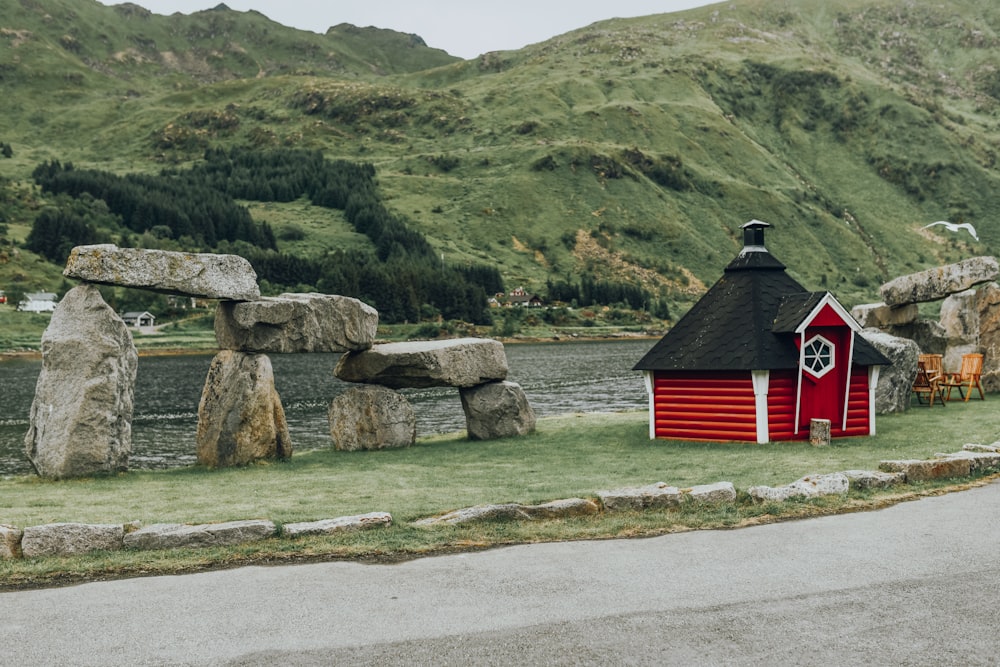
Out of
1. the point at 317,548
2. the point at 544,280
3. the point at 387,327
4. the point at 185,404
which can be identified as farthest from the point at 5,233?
the point at 317,548

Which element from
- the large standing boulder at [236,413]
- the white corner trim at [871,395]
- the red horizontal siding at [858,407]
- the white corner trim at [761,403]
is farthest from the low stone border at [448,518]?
the large standing boulder at [236,413]

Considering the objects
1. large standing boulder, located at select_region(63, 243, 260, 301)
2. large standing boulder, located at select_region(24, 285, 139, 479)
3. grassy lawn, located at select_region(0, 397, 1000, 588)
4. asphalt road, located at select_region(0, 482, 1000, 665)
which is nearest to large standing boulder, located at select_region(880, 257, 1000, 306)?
grassy lawn, located at select_region(0, 397, 1000, 588)

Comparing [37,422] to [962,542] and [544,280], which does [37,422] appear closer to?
[962,542]

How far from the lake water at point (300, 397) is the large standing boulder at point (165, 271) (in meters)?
14.7

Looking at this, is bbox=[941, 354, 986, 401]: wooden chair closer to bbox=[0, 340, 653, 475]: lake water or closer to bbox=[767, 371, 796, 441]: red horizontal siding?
bbox=[767, 371, 796, 441]: red horizontal siding

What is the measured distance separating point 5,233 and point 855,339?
173 metres

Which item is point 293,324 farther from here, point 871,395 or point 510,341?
point 510,341

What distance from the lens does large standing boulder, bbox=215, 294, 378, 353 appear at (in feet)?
69.4

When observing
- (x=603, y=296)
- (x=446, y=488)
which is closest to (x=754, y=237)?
(x=446, y=488)

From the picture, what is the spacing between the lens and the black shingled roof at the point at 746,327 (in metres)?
21.3

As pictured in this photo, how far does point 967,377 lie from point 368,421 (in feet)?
71.1

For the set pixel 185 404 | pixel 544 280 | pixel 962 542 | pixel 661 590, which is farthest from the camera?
pixel 544 280

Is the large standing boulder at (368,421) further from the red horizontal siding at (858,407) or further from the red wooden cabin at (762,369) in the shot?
the red horizontal siding at (858,407)

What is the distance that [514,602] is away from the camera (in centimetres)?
878
